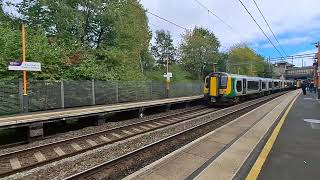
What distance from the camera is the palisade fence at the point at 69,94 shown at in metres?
17.1

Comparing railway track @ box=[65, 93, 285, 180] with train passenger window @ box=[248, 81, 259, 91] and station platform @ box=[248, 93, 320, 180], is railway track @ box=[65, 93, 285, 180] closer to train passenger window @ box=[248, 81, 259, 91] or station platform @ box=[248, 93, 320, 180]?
station platform @ box=[248, 93, 320, 180]

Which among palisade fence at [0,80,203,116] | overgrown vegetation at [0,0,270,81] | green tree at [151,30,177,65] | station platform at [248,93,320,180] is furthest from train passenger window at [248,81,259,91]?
green tree at [151,30,177,65]

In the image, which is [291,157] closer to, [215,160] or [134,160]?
[215,160]

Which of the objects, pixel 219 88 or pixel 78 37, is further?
pixel 78 37

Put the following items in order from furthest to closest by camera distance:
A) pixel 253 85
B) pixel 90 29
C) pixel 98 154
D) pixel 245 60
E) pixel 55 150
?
pixel 245 60, pixel 253 85, pixel 90 29, pixel 55 150, pixel 98 154

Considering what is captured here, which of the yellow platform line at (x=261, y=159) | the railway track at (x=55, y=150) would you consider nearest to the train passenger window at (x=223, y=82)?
the railway track at (x=55, y=150)

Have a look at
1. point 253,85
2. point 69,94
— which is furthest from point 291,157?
point 253,85

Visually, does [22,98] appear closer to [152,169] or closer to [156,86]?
[152,169]

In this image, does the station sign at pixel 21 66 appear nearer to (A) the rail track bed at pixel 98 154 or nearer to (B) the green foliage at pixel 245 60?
(A) the rail track bed at pixel 98 154

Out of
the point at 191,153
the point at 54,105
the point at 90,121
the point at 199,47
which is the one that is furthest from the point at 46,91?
the point at 199,47

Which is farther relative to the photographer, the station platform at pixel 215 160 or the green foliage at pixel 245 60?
the green foliage at pixel 245 60

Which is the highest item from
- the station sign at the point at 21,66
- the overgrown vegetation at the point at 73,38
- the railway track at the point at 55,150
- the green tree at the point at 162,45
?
the green tree at the point at 162,45

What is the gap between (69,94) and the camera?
21.2 metres

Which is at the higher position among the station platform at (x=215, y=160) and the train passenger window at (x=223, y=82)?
the train passenger window at (x=223, y=82)
